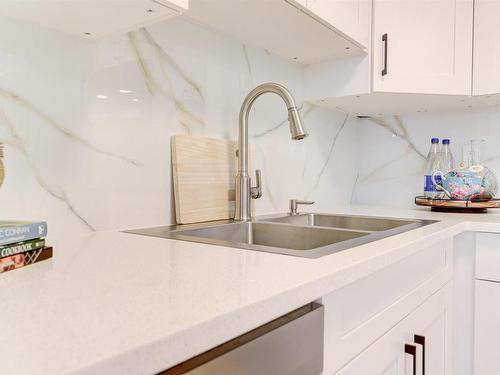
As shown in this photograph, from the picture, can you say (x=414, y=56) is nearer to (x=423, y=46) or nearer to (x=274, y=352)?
(x=423, y=46)

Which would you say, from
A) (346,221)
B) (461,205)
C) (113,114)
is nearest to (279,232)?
(346,221)

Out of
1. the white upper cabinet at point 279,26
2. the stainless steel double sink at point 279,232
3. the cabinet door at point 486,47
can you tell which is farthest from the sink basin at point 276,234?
the cabinet door at point 486,47

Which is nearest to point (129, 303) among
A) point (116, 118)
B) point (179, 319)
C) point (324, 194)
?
point (179, 319)

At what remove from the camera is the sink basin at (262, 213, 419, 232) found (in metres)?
1.36

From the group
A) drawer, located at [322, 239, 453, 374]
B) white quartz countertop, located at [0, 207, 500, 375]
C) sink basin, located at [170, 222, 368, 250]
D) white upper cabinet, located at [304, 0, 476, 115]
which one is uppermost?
white upper cabinet, located at [304, 0, 476, 115]

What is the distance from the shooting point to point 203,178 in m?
1.23

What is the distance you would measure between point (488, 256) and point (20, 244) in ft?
4.34

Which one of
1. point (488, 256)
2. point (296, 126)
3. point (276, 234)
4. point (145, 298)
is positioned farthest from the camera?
point (488, 256)

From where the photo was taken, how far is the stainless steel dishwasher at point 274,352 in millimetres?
450

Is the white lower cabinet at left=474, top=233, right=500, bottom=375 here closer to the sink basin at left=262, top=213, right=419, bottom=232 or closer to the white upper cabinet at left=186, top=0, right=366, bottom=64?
the sink basin at left=262, top=213, right=419, bottom=232

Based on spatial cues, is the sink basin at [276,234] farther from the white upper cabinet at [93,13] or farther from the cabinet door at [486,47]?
the cabinet door at [486,47]

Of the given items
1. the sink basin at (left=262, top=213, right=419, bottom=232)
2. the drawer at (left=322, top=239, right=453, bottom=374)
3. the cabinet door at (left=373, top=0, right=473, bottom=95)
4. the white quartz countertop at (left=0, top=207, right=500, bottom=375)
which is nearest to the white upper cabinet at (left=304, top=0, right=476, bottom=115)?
the cabinet door at (left=373, top=0, right=473, bottom=95)

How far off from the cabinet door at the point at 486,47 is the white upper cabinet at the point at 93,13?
132cm

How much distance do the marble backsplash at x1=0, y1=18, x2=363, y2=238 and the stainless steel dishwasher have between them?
61 cm
